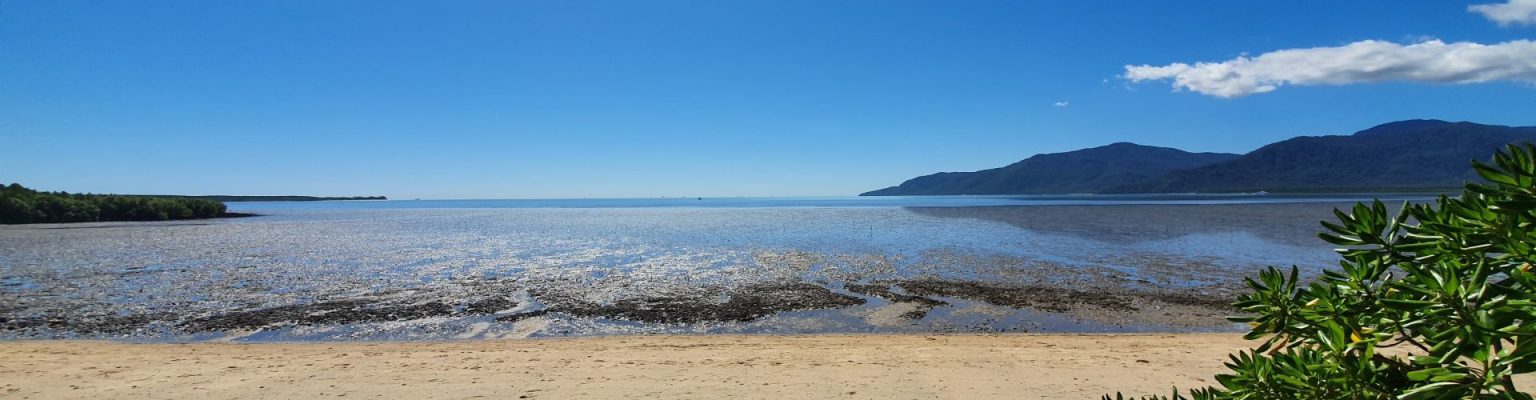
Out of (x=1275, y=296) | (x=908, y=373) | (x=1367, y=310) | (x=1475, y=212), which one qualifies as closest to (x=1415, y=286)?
(x=1475, y=212)

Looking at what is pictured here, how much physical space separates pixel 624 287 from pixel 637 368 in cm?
998

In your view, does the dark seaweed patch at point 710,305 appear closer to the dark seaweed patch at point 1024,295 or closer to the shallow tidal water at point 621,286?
the shallow tidal water at point 621,286

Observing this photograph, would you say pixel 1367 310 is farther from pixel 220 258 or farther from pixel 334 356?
pixel 220 258

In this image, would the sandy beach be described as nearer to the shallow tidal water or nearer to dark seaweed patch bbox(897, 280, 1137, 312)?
the shallow tidal water

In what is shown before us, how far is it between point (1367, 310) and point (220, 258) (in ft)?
115

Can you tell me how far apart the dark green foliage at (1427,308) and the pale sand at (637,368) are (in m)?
5.98

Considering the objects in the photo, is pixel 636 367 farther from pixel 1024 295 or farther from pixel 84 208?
pixel 84 208

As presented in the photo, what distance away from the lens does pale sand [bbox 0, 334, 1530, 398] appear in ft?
26.4

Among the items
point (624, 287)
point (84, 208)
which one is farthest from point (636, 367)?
point (84, 208)

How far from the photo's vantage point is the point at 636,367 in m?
9.31

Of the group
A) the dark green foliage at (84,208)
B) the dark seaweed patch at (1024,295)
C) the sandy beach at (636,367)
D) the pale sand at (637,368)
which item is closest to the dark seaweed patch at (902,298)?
the dark seaweed patch at (1024,295)

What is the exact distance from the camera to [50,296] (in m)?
17.6

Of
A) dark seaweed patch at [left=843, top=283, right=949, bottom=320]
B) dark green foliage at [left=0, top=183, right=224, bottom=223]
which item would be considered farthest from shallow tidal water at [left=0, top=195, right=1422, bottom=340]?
dark green foliage at [left=0, top=183, right=224, bottom=223]

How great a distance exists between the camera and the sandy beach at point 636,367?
8047 mm
